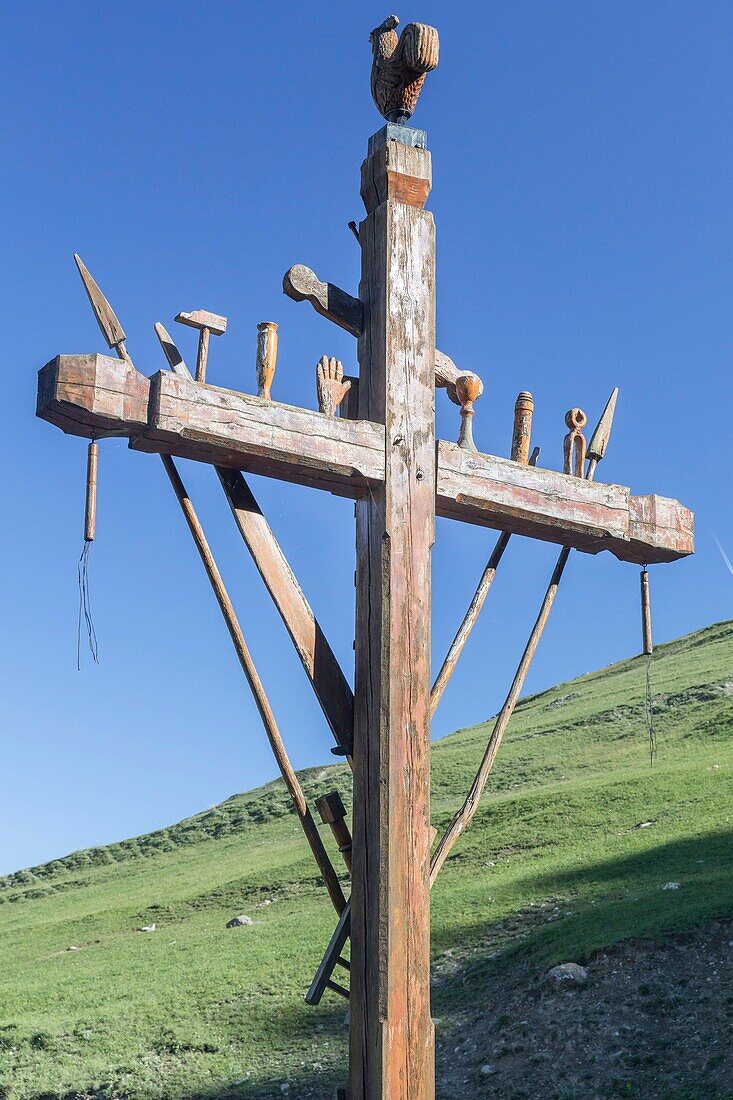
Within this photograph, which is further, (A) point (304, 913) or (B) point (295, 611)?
(A) point (304, 913)

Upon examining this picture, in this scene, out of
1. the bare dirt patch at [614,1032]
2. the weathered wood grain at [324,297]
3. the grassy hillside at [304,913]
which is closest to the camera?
the weathered wood grain at [324,297]

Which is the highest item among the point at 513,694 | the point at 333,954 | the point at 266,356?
the point at 266,356

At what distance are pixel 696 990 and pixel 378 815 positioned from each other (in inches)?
285

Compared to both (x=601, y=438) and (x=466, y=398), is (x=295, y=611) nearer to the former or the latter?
(x=466, y=398)

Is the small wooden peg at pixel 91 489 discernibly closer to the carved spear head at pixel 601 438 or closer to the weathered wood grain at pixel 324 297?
the weathered wood grain at pixel 324 297

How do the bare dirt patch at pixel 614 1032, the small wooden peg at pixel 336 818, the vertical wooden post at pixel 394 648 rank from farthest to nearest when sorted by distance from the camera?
1. the bare dirt patch at pixel 614 1032
2. the small wooden peg at pixel 336 818
3. the vertical wooden post at pixel 394 648

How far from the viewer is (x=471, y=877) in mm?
18609

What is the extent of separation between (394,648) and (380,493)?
0.71 m

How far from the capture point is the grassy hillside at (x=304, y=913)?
12.1 meters

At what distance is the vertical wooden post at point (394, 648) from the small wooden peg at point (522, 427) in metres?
0.85

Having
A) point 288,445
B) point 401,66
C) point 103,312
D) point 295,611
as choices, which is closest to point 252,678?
point 295,611

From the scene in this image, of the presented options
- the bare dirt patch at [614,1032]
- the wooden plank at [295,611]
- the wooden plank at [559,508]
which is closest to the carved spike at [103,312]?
the wooden plank at [295,611]

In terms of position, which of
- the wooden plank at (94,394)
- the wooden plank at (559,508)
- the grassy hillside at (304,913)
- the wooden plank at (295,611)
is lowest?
the grassy hillside at (304,913)

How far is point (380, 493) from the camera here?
530cm
